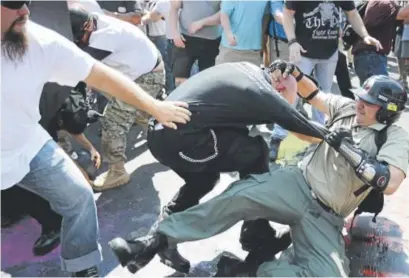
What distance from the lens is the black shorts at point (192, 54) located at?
5500mm

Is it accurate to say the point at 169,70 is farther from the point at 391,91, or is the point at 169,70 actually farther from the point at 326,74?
the point at 391,91

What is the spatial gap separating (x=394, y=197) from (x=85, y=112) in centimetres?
233

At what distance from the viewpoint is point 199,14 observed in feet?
17.8

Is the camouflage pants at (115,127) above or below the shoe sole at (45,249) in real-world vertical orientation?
above

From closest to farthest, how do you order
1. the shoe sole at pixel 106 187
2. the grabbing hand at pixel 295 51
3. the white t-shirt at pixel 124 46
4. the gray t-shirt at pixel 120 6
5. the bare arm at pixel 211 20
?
the white t-shirt at pixel 124 46 < the shoe sole at pixel 106 187 < the grabbing hand at pixel 295 51 < the gray t-shirt at pixel 120 6 < the bare arm at pixel 211 20

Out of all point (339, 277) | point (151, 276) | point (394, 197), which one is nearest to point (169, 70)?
point (394, 197)

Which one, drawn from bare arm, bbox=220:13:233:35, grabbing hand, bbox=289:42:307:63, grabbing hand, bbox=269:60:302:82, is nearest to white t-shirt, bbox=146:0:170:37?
bare arm, bbox=220:13:233:35

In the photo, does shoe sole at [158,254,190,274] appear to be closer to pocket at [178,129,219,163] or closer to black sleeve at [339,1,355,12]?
pocket at [178,129,219,163]

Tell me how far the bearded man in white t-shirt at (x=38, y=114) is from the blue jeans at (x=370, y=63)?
2789mm

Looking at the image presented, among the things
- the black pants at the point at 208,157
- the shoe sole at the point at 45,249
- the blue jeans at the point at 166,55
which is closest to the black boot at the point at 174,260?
the black pants at the point at 208,157

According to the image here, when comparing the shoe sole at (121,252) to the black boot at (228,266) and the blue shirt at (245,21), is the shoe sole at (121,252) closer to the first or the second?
the black boot at (228,266)

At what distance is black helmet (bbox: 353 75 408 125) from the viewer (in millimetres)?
3008

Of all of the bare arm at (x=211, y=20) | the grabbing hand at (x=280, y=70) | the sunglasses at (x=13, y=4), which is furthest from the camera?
the bare arm at (x=211, y=20)

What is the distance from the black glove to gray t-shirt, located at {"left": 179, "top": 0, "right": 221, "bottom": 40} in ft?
9.17
